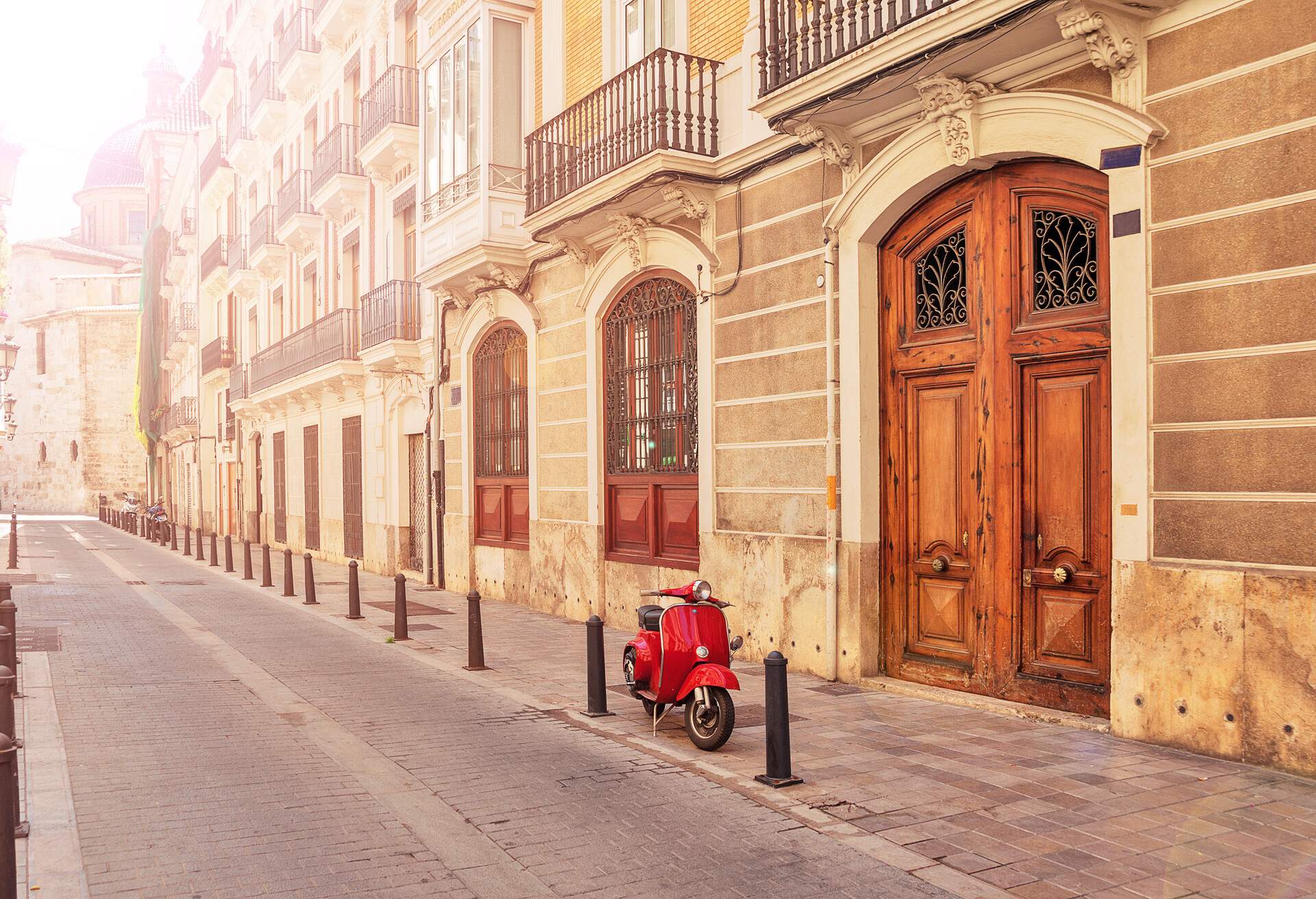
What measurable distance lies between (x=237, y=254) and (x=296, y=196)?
8467 mm

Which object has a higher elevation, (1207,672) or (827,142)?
(827,142)

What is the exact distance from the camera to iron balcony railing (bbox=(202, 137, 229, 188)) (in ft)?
118

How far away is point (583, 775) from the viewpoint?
246 inches

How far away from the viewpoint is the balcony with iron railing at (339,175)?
22.4 meters

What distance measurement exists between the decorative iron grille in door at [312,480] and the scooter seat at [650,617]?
19438mm

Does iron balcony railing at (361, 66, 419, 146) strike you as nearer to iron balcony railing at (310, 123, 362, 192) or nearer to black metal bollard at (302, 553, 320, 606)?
iron balcony railing at (310, 123, 362, 192)

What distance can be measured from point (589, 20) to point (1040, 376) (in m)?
8.58

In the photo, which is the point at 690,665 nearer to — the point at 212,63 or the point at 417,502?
the point at 417,502

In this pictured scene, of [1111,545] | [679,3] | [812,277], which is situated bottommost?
[1111,545]

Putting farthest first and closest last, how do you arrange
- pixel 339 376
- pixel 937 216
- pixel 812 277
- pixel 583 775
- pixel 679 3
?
pixel 339 376, pixel 679 3, pixel 812 277, pixel 937 216, pixel 583 775

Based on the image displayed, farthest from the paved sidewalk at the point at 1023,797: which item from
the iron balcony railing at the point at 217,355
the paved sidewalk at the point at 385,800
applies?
the iron balcony railing at the point at 217,355

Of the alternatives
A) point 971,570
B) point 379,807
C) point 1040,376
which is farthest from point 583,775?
point 1040,376

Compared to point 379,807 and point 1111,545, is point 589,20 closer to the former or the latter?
point 1111,545

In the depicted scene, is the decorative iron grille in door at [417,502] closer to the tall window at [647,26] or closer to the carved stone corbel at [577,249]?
the carved stone corbel at [577,249]
